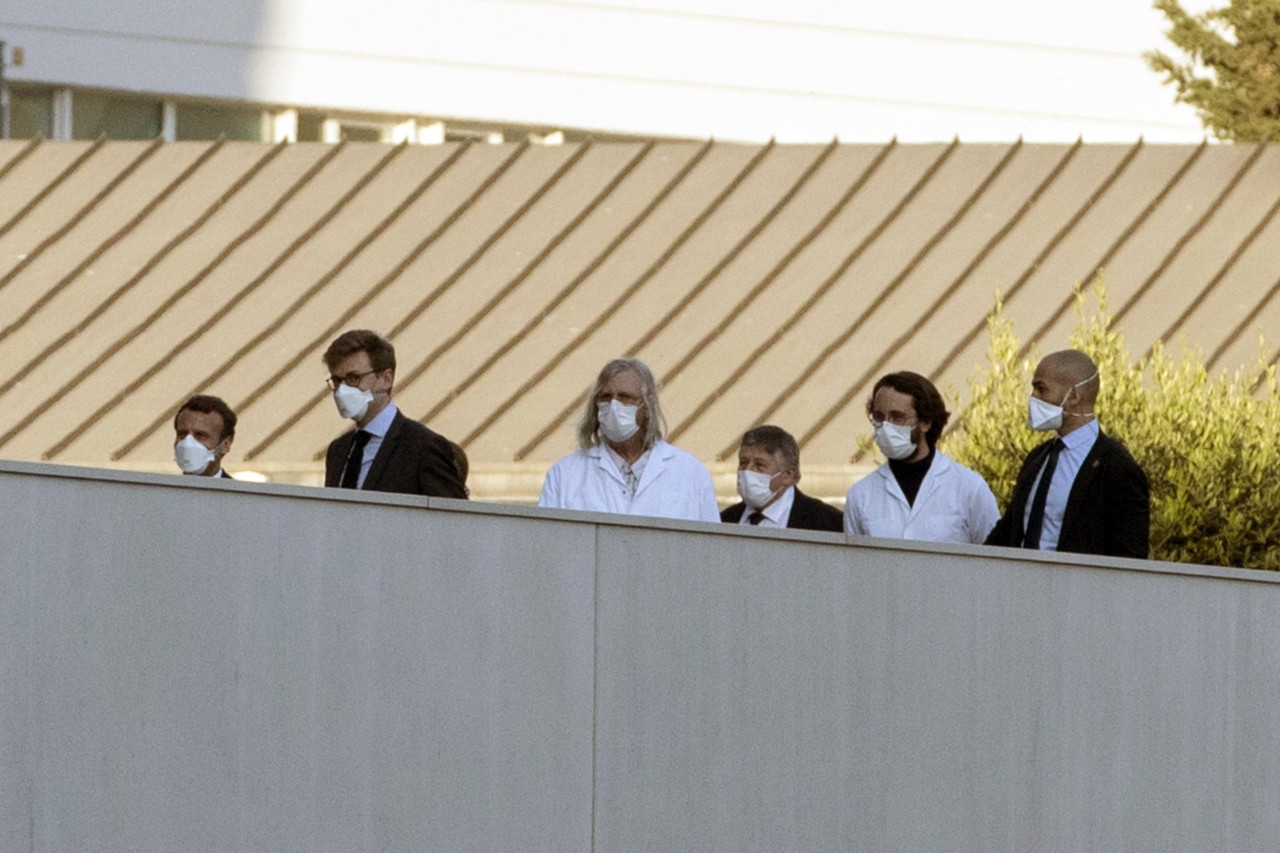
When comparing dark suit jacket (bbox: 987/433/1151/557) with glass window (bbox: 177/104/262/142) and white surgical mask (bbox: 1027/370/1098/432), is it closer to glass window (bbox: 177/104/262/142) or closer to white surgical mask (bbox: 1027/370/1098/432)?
white surgical mask (bbox: 1027/370/1098/432)

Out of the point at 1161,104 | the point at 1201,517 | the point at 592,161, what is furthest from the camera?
the point at 1161,104

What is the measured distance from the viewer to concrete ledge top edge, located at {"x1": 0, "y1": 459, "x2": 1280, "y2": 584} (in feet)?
18.8

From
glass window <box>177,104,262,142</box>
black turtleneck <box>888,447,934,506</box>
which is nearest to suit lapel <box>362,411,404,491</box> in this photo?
black turtleneck <box>888,447,934,506</box>

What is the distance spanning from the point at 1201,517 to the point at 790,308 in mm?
4316

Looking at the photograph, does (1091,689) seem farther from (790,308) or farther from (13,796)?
(790,308)

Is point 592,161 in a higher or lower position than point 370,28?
lower

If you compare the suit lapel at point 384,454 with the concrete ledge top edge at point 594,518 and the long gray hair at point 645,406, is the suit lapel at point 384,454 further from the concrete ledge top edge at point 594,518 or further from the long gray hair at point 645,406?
the concrete ledge top edge at point 594,518

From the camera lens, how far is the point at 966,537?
23.5 ft

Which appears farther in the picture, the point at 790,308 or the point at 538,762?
the point at 790,308

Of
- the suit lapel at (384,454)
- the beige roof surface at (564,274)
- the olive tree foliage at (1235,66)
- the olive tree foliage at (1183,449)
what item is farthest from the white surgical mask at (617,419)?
the olive tree foliage at (1235,66)

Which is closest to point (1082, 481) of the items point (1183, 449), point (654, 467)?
point (654, 467)

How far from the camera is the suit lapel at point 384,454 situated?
698 cm

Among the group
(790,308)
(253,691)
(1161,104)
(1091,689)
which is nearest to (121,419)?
(790,308)

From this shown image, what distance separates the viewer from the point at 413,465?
699 cm
